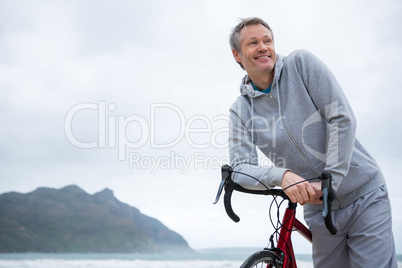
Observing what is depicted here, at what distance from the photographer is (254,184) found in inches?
67.7

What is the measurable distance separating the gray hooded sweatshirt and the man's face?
0.18ft

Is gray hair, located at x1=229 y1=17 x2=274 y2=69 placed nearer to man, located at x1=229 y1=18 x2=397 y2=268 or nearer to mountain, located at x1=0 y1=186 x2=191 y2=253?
man, located at x1=229 y1=18 x2=397 y2=268

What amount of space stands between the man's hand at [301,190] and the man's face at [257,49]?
0.55 meters

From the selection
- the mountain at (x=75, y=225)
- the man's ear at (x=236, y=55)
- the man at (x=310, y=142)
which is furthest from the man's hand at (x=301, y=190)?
the mountain at (x=75, y=225)

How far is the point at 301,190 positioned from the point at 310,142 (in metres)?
0.34

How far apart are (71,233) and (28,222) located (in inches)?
266

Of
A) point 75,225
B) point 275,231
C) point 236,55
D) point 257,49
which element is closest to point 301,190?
point 275,231

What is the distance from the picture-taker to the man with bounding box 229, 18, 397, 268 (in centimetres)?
169

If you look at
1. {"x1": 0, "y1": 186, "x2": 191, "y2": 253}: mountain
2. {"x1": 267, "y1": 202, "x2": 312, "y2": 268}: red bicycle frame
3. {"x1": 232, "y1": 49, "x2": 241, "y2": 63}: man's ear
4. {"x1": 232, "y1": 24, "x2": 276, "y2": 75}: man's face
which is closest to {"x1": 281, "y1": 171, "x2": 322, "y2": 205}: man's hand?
{"x1": 267, "y1": 202, "x2": 312, "y2": 268}: red bicycle frame

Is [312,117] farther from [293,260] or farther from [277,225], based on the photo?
[293,260]

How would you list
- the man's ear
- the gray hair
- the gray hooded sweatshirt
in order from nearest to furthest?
the gray hooded sweatshirt, the gray hair, the man's ear

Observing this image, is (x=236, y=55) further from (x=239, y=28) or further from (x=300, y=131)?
(x=300, y=131)

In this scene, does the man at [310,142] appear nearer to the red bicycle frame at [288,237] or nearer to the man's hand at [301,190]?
the man's hand at [301,190]

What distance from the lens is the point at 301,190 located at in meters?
1.53
